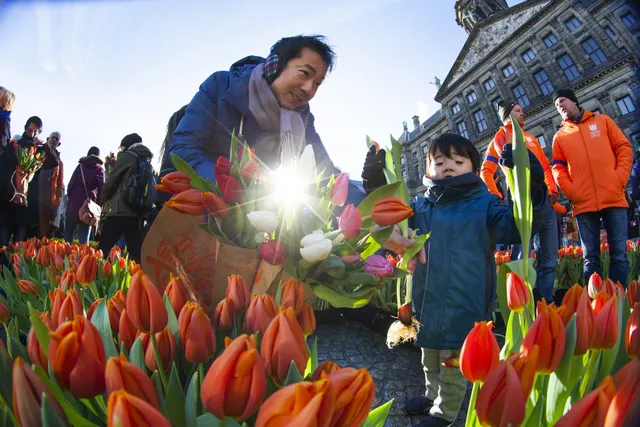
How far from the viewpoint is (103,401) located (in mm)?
468

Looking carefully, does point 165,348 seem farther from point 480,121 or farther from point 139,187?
point 480,121

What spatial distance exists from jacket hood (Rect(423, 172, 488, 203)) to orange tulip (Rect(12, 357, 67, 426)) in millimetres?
1631

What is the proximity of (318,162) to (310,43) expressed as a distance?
1.70 ft

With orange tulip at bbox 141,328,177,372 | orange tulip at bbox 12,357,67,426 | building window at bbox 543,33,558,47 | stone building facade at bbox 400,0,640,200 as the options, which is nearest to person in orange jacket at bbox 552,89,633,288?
orange tulip at bbox 141,328,177,372

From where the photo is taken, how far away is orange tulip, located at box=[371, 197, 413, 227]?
2.55ft

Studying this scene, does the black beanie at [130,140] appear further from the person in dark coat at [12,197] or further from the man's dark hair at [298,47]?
the man's dark hair at [298,47]

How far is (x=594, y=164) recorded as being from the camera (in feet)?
9.18

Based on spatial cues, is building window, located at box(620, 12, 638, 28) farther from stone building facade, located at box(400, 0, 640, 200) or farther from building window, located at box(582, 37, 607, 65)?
building window, located at box(582, 37, 607, 65)

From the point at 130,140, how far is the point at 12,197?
1.09 metres

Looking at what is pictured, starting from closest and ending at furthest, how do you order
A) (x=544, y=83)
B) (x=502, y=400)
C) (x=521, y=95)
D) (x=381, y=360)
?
(x=502, y=400) → (x=381, y=360) → (x=544, y=83) → (x=521, y=95)

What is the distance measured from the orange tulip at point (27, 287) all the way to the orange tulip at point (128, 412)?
53.9 inches

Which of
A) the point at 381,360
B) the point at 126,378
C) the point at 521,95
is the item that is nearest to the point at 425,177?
the point at 381,360

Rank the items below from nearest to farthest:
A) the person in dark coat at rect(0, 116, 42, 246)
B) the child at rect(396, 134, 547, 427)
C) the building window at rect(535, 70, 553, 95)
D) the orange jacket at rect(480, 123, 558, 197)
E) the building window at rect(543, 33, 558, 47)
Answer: the child at rect(396, 134, 547, 427)
the orange jacket at rect(480, 123, 558, 197)
the person in dark coat at rect(0, 116, 42, 246)
the building window at rect(543, 33, 558, 47)
the building window at rect(535, 70, 553, 95)

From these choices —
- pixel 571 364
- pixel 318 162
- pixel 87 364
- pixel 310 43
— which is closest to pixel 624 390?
pixel 571 364
